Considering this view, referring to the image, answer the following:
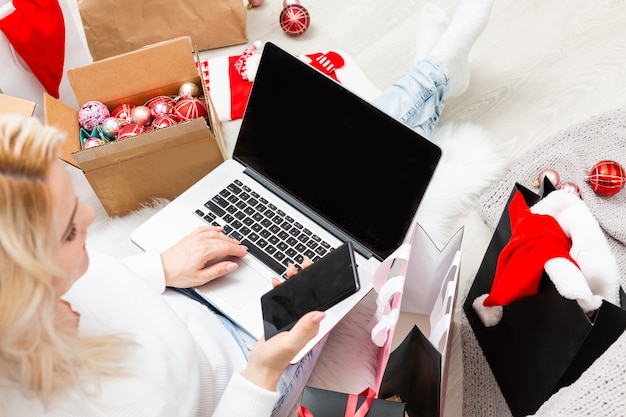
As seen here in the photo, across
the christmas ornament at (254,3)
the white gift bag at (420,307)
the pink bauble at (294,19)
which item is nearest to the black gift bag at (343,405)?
the white gift bag at (420,307)

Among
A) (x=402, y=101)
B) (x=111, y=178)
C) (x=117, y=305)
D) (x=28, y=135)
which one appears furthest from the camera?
(x=402, y=101)

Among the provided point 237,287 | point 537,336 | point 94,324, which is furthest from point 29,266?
point 537,336

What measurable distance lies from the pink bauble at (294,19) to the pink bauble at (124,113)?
0.46 m

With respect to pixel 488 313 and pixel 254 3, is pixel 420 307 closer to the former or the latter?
pixel 488 313

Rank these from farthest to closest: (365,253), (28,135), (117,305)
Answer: (365,253) < (117,305) < (28,135)

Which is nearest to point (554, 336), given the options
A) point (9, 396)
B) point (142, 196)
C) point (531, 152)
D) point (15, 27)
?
point (531, 152)

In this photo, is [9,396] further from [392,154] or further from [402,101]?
[402,101]

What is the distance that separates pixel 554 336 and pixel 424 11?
2.82 feet

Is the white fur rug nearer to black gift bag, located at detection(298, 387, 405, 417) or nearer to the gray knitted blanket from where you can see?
the gray knitted blanket

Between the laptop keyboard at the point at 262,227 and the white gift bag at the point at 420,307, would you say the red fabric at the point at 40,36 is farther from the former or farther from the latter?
the white gift bag at the point at 420,307

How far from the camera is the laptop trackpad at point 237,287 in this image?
0.94m

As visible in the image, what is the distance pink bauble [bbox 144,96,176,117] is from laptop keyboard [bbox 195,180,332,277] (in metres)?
0.27

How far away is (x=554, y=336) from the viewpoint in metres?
→ 0.82

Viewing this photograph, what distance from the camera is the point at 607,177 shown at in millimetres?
1143
